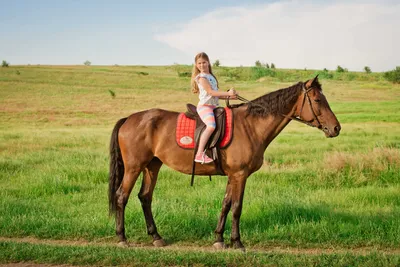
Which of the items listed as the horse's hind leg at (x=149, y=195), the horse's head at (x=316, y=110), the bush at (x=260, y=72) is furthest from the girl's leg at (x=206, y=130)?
the bush at (x=260, y=72)

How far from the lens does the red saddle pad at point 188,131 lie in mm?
6992

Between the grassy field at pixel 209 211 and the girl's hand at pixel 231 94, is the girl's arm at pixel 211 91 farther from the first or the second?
the grassy field at pixel 209 211

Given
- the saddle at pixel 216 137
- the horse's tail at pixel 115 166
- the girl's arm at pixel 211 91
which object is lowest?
the horse's tail at pixel 115 166

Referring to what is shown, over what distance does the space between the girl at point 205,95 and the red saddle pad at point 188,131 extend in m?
0.22

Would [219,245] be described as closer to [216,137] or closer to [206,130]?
[216,137]

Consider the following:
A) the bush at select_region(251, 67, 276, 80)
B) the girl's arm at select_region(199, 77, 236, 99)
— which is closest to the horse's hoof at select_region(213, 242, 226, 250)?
the girl's arm at select_region(199, 77, 236, 99)

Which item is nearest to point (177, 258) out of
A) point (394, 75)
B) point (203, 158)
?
point (203, 158)

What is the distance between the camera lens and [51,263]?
575 centimetres

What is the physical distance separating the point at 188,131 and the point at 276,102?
1.44 metres

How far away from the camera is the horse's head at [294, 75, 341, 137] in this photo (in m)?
6.75

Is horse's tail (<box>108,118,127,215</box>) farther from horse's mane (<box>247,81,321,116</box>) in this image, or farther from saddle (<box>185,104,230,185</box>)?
horse's mane (<box>247,81,321,116</box>)

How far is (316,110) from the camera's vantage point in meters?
6.81

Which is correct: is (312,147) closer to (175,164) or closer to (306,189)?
(306,189)

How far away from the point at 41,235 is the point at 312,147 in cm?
1250
